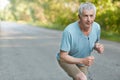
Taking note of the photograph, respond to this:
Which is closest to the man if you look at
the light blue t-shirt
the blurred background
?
the light blue t-shirt

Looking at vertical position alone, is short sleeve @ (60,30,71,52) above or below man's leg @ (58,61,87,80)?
above

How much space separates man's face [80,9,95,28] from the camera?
15.9 feet

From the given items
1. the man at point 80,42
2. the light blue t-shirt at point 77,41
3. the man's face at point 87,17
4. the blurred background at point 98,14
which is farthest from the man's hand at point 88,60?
the blurred background at point 98,14

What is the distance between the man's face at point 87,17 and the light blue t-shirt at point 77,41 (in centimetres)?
15

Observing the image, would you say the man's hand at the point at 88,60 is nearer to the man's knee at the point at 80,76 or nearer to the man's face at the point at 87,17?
the man's knee at the point at 80,76

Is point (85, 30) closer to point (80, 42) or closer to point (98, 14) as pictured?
point (80, 42)

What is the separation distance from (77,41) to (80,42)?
0.17 feet

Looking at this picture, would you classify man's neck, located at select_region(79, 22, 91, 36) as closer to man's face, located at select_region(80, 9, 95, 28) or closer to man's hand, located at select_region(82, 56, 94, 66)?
man's face, located at select_region(80, 9, 95, 28)

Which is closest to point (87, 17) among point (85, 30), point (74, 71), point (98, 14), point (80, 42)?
point (85, 30)

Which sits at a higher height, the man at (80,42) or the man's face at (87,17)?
the man's face at (87,17)

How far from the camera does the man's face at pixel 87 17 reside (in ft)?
15.9

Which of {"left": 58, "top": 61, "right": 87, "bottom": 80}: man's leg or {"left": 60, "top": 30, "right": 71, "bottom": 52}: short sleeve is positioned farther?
{"left": 58, "top": 61, "right": 87, "bottom": 80}: man's leg

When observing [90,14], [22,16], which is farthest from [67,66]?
[22,16]

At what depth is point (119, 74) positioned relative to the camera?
34.5ft
